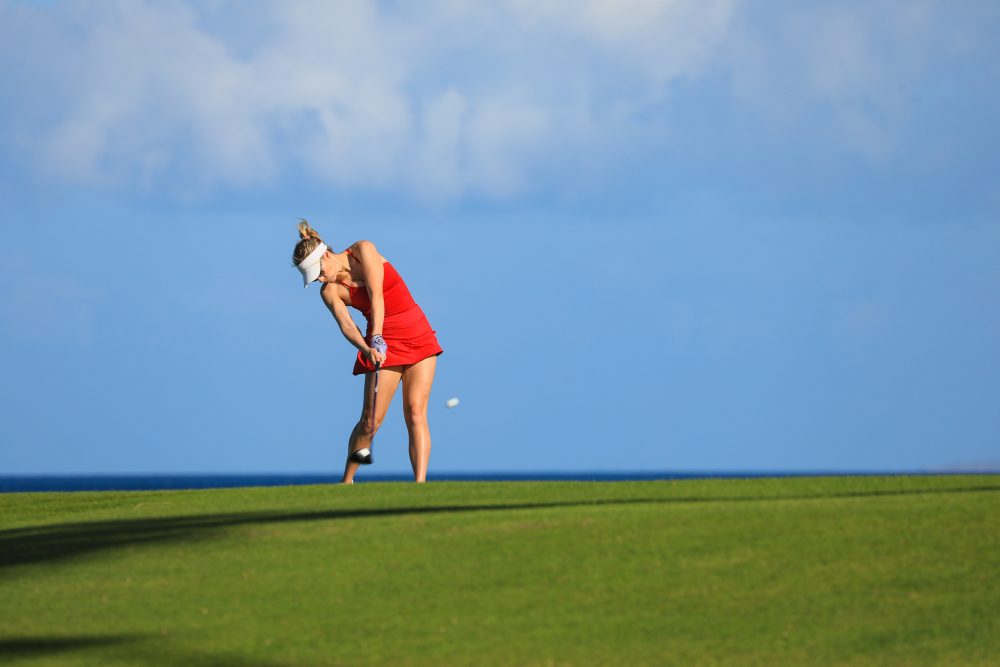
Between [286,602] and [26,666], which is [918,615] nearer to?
[286,602]

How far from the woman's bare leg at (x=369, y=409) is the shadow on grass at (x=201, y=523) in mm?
2265

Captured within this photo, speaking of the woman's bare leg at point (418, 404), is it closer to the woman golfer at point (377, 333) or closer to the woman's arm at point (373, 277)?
the woman golfer at point (377, 333)

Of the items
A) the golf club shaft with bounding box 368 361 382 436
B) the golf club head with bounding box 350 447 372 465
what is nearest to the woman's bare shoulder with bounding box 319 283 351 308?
the golf club shaft with bounding box 368 361 382 436

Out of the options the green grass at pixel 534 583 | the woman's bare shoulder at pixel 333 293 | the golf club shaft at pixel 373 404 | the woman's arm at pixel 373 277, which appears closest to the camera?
the green grass at pixel 534 583

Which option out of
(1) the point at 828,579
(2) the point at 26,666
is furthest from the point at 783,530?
(2) the point at 26,666

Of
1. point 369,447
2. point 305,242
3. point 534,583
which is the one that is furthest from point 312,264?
point 534,583

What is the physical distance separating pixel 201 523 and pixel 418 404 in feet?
9.92

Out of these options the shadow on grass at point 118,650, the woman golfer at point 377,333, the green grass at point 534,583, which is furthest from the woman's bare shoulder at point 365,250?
the shadow on grass at point 118,650

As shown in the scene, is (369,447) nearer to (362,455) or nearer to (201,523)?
(362,455)

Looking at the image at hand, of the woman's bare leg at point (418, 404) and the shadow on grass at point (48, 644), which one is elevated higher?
the woman's bare leg at point (418, 404)

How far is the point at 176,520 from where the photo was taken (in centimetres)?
1298

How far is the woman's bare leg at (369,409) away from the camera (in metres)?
14.8

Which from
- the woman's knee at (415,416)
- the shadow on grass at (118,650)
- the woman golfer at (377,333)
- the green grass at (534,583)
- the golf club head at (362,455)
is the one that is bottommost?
the shadow on grass at (118,650)

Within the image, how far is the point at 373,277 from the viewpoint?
14.5 metres
